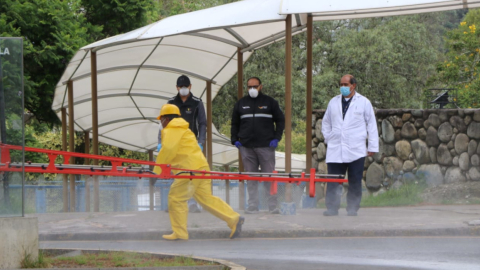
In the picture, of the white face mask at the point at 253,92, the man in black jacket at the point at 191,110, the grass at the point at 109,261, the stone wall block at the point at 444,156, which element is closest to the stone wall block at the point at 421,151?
the stone wall block at the point at 444,156

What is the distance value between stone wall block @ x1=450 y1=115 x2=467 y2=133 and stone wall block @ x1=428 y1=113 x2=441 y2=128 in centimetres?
25

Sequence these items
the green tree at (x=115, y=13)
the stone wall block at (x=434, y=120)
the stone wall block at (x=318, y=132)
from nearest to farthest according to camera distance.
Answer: the stone wall block at (x=434, y=120)
the stone wall block at (x=318, y=132)
the green tree at (x=115, y=13)

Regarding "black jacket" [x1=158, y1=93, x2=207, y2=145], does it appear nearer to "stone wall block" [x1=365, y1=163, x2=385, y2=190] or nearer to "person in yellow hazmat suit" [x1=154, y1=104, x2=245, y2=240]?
"person in yellow hazmat suit" [x1=154, y1=104, x2=245, y2=240]

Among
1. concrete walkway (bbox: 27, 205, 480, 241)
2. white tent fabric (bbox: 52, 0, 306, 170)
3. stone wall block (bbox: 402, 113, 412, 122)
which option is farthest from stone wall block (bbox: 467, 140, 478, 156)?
white tent fabric (bbox: 52, 0, 306, 170)

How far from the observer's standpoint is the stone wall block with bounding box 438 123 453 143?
15.2 metres

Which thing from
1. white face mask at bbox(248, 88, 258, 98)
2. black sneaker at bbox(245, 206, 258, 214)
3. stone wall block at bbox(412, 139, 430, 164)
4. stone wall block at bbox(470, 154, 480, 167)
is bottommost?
black sneaker at bbox(245, 206, 258, 214)

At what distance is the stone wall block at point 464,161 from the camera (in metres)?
15.0

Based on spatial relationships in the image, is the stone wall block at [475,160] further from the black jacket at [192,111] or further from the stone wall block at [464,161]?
the black jacket at [192,111]

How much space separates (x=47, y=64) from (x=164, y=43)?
8.10 metres

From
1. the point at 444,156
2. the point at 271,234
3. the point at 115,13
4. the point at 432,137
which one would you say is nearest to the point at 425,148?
the point at 432,137

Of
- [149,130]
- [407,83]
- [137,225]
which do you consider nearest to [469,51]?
[407,83]

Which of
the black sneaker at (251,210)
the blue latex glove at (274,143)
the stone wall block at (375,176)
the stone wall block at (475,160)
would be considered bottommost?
the black sneaker at (251,210)

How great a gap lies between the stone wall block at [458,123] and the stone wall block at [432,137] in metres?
0.38

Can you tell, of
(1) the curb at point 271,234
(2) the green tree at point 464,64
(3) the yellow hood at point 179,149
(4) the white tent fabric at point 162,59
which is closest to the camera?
(3) the yellow hood at point 179,149
